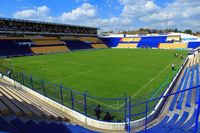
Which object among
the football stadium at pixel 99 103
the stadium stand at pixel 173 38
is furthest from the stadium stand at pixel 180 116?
the stadium stand at pixel 173 38

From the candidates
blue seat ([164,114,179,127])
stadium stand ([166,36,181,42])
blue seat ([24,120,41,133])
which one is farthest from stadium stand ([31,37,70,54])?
blue seat ([164,114,179,127])

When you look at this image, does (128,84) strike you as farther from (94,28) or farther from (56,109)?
(94,28)

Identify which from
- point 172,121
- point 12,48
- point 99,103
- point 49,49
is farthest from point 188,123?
point 49,49

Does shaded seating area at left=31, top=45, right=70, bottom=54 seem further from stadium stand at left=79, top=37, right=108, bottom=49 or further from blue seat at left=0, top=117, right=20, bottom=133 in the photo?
blue seat at left=0, top=117, right=20, bottom=133

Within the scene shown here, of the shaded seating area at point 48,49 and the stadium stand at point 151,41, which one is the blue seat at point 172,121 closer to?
the shaded seating area at point 48,49

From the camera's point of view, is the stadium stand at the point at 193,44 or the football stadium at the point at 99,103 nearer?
the football stadium at the point at 99,103

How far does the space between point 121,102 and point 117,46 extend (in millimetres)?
78288

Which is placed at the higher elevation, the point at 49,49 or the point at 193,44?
the point at 193,44

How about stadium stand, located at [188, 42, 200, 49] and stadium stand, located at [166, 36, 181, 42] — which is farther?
stadium stand, located at [166, 36, 181, 42]

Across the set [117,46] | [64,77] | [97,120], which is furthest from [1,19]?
[97,120]

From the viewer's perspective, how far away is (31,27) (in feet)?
230

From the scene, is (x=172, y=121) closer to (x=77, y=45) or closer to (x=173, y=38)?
(x=77, y=45)

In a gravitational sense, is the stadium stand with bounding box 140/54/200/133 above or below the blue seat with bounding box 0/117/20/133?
below

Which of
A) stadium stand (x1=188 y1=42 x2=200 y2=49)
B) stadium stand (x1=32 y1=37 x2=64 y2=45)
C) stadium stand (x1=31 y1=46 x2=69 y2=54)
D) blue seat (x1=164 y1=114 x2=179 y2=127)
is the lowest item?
blue seat (x1=164 y1=114 x2=179 y2=127)
